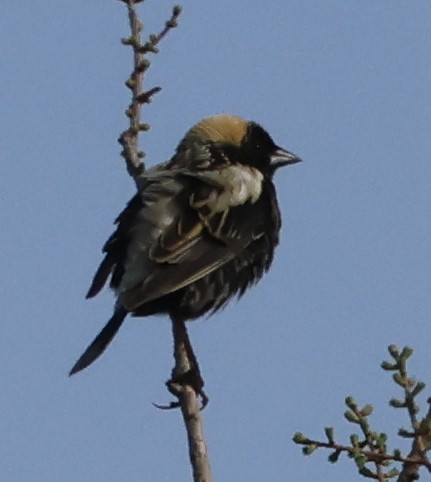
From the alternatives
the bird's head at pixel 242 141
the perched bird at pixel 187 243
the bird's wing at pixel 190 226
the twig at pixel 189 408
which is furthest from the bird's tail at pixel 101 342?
the bird's head at pixel 242 141

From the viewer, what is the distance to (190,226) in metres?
5.07

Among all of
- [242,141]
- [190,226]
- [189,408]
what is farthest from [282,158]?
[189,408]

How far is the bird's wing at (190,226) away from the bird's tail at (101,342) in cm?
12

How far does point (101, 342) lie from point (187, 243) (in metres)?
0.52

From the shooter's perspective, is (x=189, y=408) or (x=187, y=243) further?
(x=187, y=243)

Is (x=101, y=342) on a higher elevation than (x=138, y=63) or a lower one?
lower

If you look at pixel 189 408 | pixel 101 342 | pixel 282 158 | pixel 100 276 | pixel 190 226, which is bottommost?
pixel 189 408

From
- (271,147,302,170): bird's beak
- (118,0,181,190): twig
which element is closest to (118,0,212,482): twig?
(118,0,181,190): twig

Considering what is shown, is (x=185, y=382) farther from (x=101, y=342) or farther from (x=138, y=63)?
(x=138, y=63)

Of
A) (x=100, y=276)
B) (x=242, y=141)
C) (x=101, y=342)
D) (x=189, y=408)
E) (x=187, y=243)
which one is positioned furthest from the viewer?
(x=242, y=141)

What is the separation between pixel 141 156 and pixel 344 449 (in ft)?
7.69

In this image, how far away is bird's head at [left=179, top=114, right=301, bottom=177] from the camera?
6.04 metres

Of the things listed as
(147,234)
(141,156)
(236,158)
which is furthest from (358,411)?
(236,158)

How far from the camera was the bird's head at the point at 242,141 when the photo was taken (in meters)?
6.04
